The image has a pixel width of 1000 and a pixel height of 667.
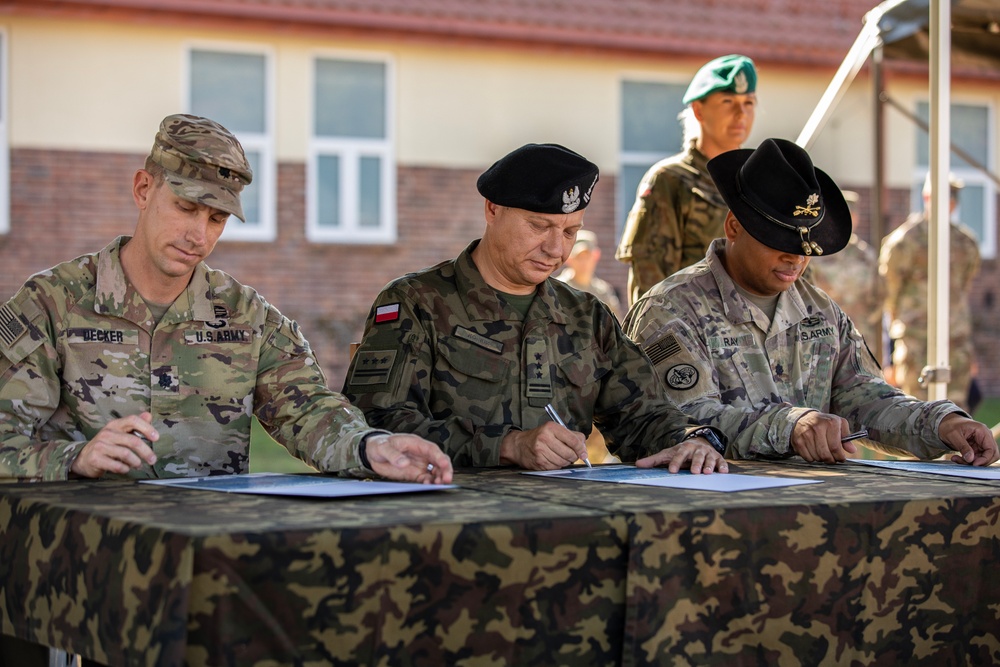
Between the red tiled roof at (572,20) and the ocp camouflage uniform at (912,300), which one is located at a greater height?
the red tiled roof at (572,20)

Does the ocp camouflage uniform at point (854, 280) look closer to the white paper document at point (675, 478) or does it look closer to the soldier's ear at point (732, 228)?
the soldier's ear at point (732, 228)

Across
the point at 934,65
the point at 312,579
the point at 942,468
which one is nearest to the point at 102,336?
the point at 312,579

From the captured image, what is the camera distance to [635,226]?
469 centimetres

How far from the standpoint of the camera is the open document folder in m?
2.31

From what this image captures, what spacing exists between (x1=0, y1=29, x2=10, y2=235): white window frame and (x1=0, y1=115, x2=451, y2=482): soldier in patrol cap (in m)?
8.26

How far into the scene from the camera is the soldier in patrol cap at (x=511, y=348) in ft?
10.2

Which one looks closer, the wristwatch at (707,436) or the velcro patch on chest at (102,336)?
the velcro patch on chest at (102,336)

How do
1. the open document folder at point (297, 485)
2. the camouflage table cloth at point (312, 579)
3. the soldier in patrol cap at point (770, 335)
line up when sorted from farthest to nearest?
the soldier in patrol cap at point (770, 335) → the open document folder at point (297, 485) → the camouflage table cloth at point (312, 579)

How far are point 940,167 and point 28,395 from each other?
316cm

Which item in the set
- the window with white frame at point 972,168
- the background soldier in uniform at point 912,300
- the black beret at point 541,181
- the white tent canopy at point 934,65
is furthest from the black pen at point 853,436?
the window with white frame at point 972,168

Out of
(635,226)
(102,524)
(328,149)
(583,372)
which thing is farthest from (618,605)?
(328,149)

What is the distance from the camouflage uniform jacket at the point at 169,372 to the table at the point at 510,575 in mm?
371

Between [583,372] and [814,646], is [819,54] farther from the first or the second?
[814,646]

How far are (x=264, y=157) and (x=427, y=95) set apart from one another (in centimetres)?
148
